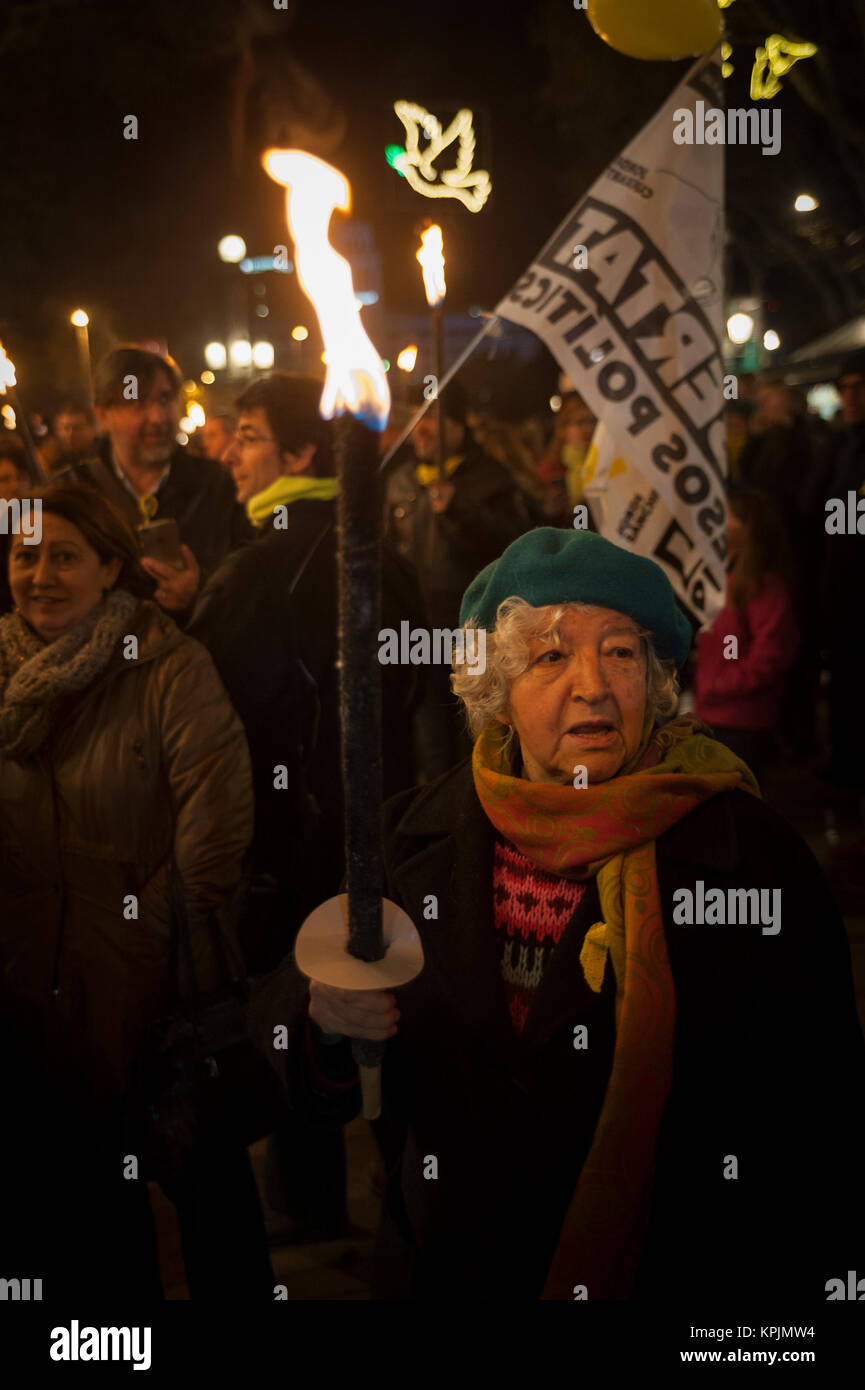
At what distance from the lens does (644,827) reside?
2.03 m

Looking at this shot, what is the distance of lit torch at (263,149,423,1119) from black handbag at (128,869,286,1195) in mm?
1302

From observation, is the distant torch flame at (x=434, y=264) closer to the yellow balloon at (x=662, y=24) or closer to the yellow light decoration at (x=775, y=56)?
the yellow balloon at (x=662, y=24)

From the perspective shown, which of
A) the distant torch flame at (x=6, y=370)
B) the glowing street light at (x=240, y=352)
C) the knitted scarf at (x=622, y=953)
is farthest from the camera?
the glowing street light at (x=240, y=352)

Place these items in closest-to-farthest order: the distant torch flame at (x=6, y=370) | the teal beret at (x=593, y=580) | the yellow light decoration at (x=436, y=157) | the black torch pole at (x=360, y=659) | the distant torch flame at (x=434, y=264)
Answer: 1. the black torch pole at (x=360, y=659)
2. the teal beret at (x=593, y=580)
3. the distant torch flame at (x=6, y=370)
4. the distant torch flame at (x=434, y=264)
5. the yellow light decoration at (x=436, y=157)

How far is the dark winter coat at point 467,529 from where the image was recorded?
683 centimetres

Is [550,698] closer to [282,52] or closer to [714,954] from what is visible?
[714,954]

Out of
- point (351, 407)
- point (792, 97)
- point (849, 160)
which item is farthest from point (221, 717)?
point (792, 97)

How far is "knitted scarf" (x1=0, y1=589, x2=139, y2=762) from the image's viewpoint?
2.97 metres

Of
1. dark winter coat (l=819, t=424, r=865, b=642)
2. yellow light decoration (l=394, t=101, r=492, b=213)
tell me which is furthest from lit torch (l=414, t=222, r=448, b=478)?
dark winter coat (l=819, t=424, r=865, b=642)

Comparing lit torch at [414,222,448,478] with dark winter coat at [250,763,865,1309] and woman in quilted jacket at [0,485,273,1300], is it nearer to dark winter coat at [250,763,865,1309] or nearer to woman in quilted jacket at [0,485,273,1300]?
woman in quilted jacket at [0,485,273,1300]

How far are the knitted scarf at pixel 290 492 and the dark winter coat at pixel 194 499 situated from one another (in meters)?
0.79

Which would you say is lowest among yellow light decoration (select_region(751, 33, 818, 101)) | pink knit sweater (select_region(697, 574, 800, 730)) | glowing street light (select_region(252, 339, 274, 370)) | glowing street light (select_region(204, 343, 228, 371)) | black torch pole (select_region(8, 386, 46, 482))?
pink knit sweater (select_region(697, 574, 800, 730))

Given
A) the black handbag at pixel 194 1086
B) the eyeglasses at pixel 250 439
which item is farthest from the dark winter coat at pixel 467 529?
the black handbag at pixel 194 1086

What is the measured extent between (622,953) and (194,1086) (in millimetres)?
1277
